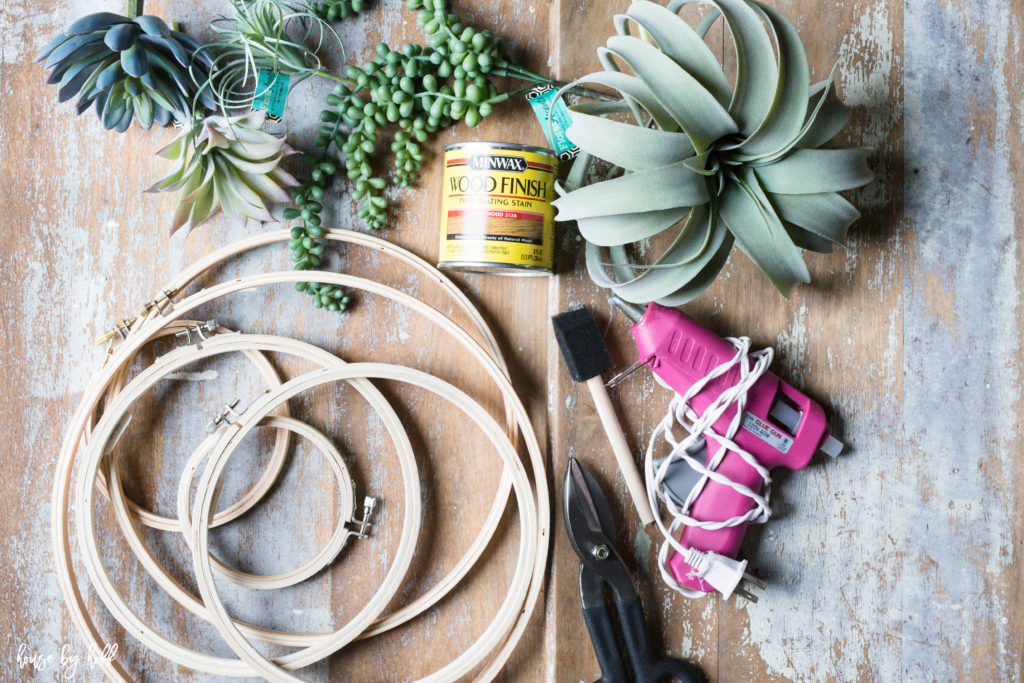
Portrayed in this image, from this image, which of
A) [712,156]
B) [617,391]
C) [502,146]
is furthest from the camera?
[617,391]

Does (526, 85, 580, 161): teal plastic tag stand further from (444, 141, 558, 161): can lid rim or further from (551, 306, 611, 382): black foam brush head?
(551, 306, 611, 382): black foam brush head

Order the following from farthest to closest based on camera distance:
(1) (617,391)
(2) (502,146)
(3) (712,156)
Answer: (1) (617,391)
(2) (502,146)
(3) (712,156)

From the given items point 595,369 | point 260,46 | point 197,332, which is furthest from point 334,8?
point 595,369

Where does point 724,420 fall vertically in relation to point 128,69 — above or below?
below

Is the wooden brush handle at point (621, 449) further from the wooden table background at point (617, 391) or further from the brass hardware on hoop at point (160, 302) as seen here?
the brass hardware on hoop at point (160, 302)

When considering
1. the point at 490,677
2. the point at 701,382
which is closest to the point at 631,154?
the point at 701,382

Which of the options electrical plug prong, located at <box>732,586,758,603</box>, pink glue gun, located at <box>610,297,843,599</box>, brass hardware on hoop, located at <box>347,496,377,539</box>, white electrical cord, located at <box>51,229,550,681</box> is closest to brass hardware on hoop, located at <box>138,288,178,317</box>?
white electrical cord, located at <box>51,229,550,681</box>

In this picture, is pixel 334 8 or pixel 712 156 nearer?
pixel 712 156

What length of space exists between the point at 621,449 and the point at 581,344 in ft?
0.51

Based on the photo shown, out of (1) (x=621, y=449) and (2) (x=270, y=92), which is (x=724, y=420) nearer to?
(1) (x=621, y=449)

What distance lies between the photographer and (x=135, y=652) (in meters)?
0.98

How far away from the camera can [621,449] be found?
90cm

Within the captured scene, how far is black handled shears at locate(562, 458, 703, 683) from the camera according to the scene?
2.89ft

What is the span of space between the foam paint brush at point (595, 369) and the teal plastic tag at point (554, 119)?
223 mm
